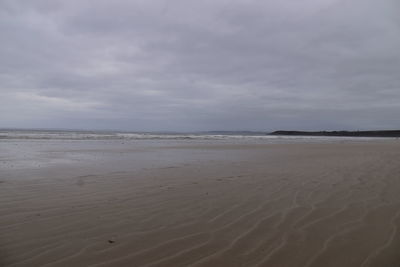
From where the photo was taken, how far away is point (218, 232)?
403 cm

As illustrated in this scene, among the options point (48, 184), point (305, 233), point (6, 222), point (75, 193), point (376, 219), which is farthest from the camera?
point (48, 184)

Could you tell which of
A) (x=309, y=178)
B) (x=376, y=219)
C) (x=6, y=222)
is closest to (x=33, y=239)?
(x=6, y=222)

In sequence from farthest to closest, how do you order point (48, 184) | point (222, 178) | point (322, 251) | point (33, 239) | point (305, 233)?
point (222, 178) < point (48, 184) < point (305, 233) < point (33, 239) < point (322, 251)

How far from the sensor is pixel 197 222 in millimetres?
4461

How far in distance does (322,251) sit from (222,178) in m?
4.89

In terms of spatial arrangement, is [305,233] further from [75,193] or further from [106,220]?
[75,193]

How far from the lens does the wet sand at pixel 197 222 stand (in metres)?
3.28

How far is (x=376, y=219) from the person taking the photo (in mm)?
4578

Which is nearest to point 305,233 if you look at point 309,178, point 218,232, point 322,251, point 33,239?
point 322,251

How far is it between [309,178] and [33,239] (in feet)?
22.4

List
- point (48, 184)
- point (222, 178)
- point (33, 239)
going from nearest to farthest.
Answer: point (33, 239) < point (48, 184) < point (222, 178)

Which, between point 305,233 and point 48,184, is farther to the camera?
point 48,184

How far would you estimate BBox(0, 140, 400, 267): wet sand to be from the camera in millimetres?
3283

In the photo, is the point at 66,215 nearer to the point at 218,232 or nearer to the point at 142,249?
the point at 142,249
